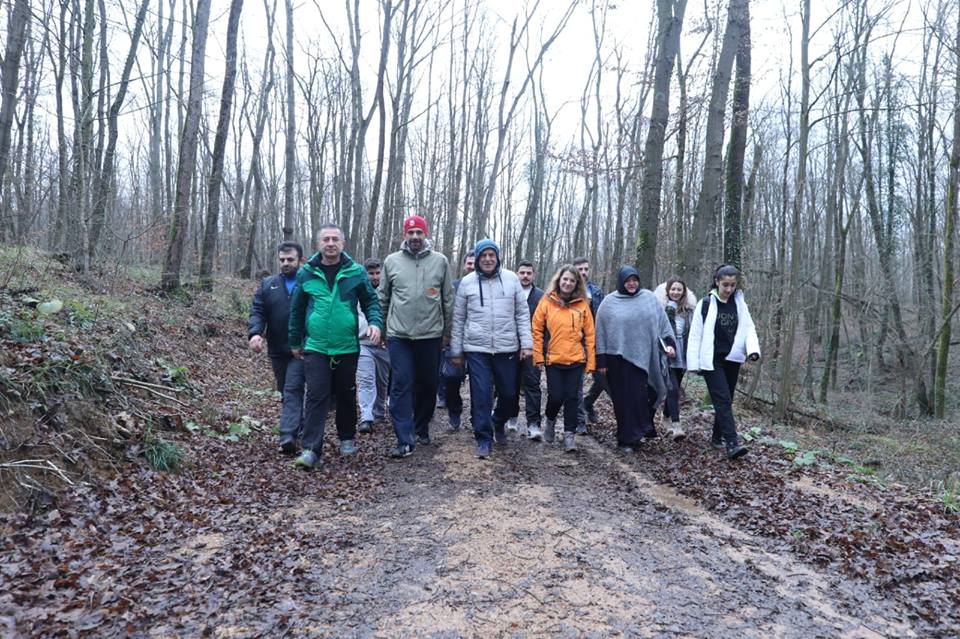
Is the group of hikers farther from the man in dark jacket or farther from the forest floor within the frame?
the man in dark jacket

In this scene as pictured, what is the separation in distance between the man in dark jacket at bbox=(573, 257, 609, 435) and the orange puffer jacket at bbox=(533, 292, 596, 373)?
2.49ft

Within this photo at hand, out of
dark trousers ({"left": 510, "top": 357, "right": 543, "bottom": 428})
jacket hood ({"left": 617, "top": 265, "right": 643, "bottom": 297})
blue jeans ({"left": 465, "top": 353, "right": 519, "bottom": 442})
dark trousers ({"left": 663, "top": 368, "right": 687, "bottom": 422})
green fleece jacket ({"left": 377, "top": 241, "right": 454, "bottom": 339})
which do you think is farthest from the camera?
dark trousers ({"left": 663, "top": 368, "right": 687, "bottom": 422})

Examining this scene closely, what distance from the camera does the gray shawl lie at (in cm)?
655

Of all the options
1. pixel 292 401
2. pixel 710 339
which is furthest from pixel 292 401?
pixel 710 339

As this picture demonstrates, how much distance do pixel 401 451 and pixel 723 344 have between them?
11.6 feet

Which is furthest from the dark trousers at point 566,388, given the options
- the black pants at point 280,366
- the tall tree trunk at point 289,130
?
the tall tree trunk at point 289,130

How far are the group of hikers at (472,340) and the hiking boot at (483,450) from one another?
0.01 metres

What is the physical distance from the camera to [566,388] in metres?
6.28

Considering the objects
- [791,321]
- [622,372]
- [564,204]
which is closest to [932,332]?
[791,321]

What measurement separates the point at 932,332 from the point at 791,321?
872cm

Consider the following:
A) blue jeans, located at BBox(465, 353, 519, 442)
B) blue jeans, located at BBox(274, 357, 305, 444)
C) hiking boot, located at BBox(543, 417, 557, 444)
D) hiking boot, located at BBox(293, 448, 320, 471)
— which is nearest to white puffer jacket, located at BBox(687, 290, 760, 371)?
hiking boot, located at BBox(543, 417, 557, 444)

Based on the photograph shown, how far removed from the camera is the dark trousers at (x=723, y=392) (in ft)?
20.2

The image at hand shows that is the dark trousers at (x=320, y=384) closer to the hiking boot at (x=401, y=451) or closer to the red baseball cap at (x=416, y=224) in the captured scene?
the hiking boot at (x=401, y=451)

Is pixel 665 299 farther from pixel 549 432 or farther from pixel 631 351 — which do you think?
pixel 549 432
